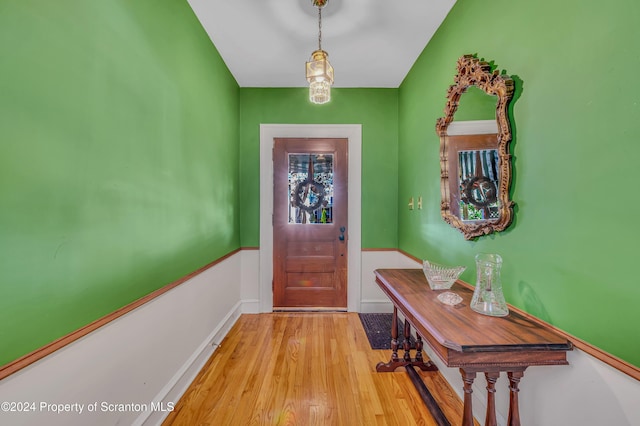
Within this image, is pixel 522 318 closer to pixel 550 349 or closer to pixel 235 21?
pixel 550 349

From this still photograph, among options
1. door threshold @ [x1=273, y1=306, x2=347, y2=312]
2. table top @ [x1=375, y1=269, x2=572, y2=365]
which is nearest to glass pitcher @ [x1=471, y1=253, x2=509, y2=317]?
table top @ [x1=375, y1=269, x2=572, y2=365]

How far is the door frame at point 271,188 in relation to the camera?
3.12 m

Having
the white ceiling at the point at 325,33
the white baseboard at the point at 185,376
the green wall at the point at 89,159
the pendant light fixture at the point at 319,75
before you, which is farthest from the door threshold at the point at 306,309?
the white ceiling at the point at 325,33

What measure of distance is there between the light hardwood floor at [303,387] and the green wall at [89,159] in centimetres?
86

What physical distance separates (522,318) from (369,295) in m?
2.06

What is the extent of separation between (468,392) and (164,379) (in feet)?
5.44

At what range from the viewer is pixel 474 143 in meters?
1.60

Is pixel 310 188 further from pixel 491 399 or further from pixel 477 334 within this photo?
pixel 491 399

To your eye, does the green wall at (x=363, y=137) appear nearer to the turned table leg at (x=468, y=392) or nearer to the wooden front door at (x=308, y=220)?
the wooden front door at (x=308, y=220)

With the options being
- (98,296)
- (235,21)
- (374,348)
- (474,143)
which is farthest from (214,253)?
(474,143)

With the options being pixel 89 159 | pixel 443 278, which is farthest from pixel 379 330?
pixel 89 159

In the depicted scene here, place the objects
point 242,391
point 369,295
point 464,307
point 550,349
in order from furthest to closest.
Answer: point 369,295, point 242,391, point 464,307, point 550,349

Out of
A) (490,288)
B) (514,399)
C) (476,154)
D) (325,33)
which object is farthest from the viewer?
(325,33)

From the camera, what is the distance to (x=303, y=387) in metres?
1.85
